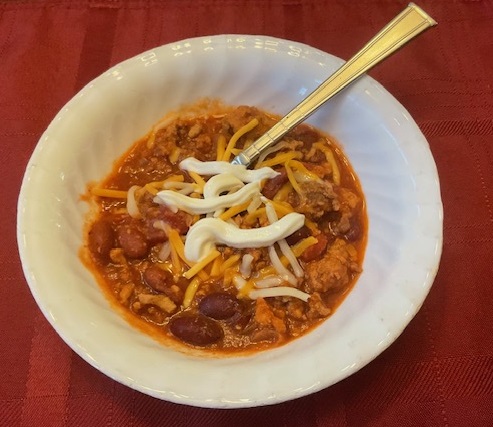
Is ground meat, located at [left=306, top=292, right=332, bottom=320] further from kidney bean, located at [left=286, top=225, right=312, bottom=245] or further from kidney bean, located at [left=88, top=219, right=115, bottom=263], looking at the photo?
kidney bean, located at [left=88, top=219, right=115, bottom=263]

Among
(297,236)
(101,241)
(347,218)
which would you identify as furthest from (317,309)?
(101,241)

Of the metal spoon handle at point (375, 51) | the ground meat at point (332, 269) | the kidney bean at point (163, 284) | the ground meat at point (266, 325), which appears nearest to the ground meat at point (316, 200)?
the ground meat at point (332, 269)

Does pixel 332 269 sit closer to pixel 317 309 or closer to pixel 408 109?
pixel 317 309

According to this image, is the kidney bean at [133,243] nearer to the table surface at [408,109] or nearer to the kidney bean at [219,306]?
the kidney bean at [219,306]

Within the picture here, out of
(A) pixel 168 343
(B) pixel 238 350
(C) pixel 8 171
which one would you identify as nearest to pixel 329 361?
(B) pixel 238 350

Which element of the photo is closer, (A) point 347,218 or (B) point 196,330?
(B) point 196,330

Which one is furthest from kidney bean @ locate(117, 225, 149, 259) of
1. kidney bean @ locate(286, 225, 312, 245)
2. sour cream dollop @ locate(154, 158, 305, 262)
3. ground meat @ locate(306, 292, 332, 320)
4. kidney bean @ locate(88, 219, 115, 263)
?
ground meat @ locate(306, 292, 332, 320)

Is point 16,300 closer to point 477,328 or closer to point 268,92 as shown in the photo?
point 268,92
